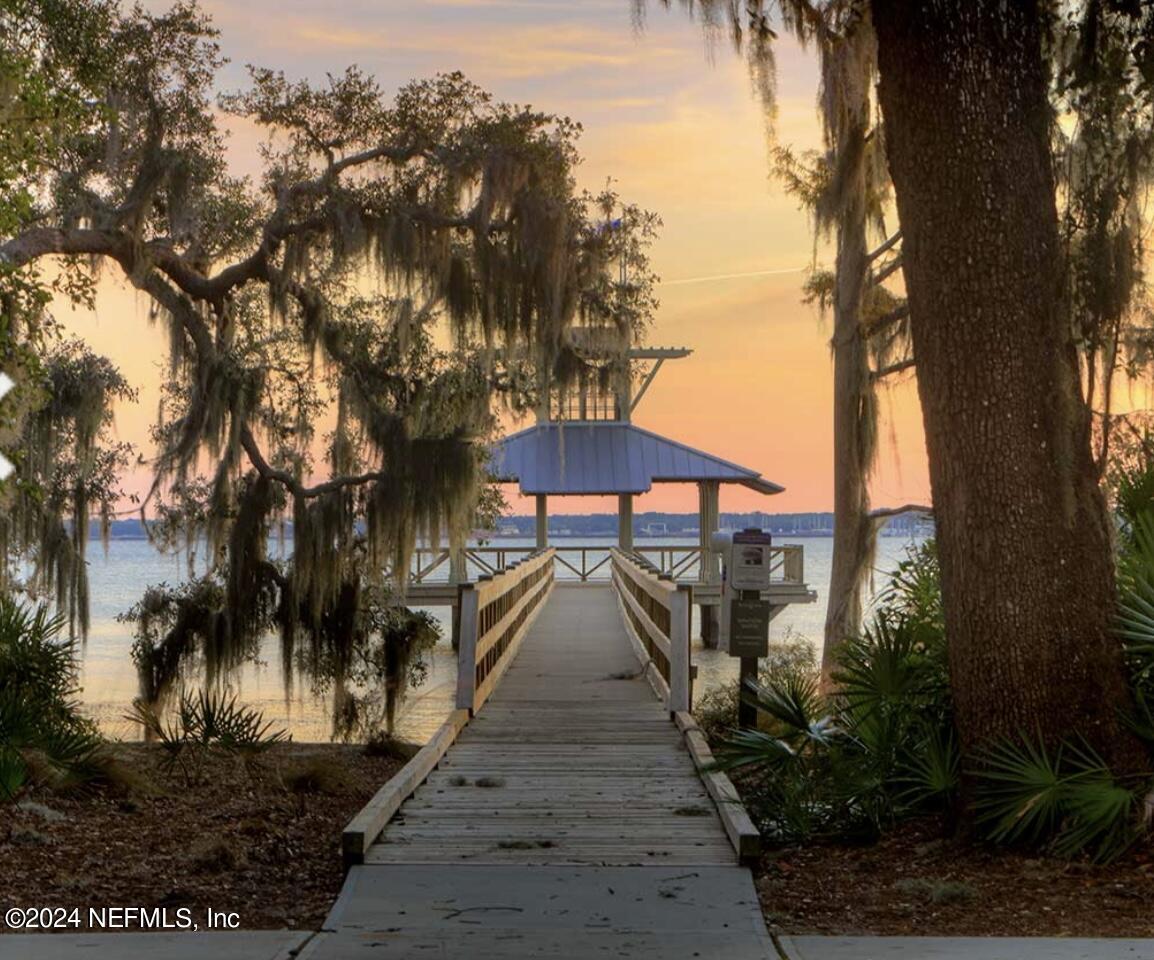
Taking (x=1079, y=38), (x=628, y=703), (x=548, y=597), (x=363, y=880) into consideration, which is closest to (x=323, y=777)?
(x=628, y=703)

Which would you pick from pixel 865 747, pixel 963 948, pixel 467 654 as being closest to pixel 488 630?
pixel 467 654

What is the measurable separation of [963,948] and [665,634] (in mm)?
6778

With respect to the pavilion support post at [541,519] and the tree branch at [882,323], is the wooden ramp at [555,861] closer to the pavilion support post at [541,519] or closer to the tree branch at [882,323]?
the tree branch at [882,323]

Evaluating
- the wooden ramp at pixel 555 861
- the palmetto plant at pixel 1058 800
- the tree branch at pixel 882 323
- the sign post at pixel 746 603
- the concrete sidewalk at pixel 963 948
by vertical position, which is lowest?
the concrete sidewalk at pixel 963 948

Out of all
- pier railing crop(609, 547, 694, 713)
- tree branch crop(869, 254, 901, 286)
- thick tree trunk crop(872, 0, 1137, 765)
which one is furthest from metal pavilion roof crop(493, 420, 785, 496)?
thick tree trunk crop(872, 0, 1137, 765)

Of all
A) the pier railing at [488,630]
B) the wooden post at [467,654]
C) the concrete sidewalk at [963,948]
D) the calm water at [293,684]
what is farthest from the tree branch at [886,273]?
the concrete sidewalk at [963,948]

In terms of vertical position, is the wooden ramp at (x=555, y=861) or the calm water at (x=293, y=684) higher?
the wooden ramp at (x=555, y=861)

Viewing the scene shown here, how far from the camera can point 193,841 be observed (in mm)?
7207

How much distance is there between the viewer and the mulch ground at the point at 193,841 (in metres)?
5.70

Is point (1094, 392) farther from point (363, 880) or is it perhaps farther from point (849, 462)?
point (849, 462)

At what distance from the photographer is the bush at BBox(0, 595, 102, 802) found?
27.5 feet

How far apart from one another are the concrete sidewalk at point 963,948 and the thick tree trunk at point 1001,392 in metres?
1.73

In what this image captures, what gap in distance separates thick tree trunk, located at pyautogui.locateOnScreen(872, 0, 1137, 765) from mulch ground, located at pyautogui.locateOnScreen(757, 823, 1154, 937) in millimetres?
591

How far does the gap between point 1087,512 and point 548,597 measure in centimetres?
1858
